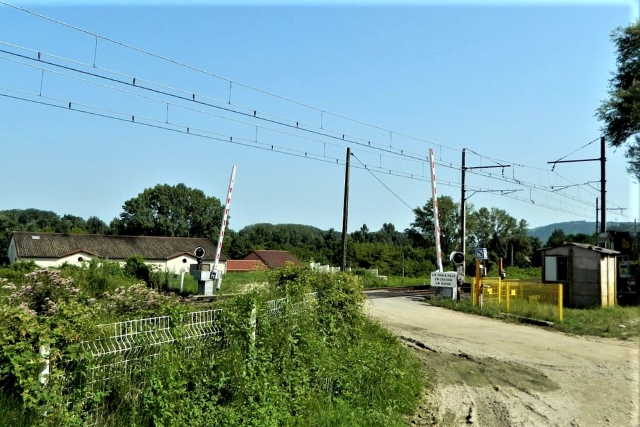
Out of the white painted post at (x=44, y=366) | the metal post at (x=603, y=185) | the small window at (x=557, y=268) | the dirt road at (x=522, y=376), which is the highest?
the metal post at (x=603, y=185)

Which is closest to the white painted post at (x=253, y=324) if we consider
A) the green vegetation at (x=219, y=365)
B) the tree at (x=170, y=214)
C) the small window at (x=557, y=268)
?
the green vegetation at (x=219, y=365)

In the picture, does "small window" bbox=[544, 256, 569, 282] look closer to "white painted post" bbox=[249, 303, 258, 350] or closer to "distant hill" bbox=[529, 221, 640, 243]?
"distant hill" bbox=[529, 221, 640, 243]

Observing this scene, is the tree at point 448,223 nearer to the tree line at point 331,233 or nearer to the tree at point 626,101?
the tree line at point 331,233

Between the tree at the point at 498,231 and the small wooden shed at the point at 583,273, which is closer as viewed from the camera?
the small wooden shed at the point at 583,273

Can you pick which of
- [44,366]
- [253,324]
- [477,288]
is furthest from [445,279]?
[44,366]

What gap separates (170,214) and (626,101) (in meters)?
77.1

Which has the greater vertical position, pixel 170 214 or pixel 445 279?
pixel 170 214

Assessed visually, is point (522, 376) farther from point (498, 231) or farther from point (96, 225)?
point (96, 225)

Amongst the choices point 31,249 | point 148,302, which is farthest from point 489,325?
point 31,249

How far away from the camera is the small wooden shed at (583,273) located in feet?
80.2

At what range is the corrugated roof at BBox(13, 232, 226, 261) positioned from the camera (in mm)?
67375

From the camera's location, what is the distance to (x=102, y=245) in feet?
236

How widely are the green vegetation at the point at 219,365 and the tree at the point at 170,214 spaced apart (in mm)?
83863

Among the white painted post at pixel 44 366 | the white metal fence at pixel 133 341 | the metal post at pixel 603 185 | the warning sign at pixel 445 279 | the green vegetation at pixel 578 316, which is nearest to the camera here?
the white painted post at pixel 44 366
